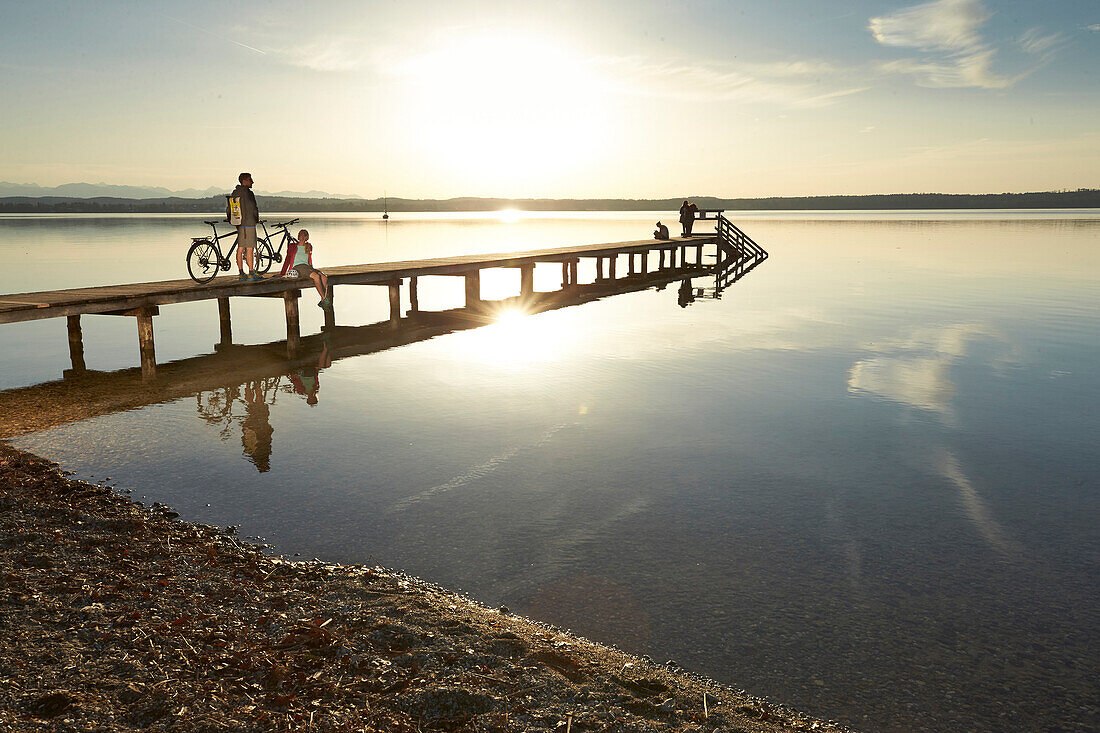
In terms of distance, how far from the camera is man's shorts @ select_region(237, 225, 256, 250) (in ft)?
54.2

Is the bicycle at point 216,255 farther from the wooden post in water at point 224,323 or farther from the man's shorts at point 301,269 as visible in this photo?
the wooden post in water at point 224,323

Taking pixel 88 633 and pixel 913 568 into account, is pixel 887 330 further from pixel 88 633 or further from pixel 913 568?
pixel 88 633

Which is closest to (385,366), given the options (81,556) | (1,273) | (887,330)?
(81,556)

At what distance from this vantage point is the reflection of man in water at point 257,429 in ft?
33.2

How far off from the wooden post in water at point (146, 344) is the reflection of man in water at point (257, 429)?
91.8 inches

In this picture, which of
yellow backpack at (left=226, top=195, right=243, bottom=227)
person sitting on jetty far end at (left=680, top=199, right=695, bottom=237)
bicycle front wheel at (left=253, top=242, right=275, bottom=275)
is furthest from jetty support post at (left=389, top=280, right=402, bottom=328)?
person sitting on jetty far end at (left=680, top=199, right=695, bottom=237)

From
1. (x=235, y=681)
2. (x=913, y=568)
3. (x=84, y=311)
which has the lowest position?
(x=913, y=568)

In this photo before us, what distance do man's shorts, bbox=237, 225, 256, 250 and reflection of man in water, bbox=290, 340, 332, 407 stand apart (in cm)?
304

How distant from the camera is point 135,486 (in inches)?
345

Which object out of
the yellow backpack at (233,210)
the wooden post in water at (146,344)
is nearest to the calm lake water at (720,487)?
the wooden post in water at (146,344)

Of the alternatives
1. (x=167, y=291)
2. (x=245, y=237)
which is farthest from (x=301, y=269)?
(x=167, y=291)

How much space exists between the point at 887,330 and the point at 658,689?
65.0 feet

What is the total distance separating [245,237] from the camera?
656 inches

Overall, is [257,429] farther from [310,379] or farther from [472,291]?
[472,291]
